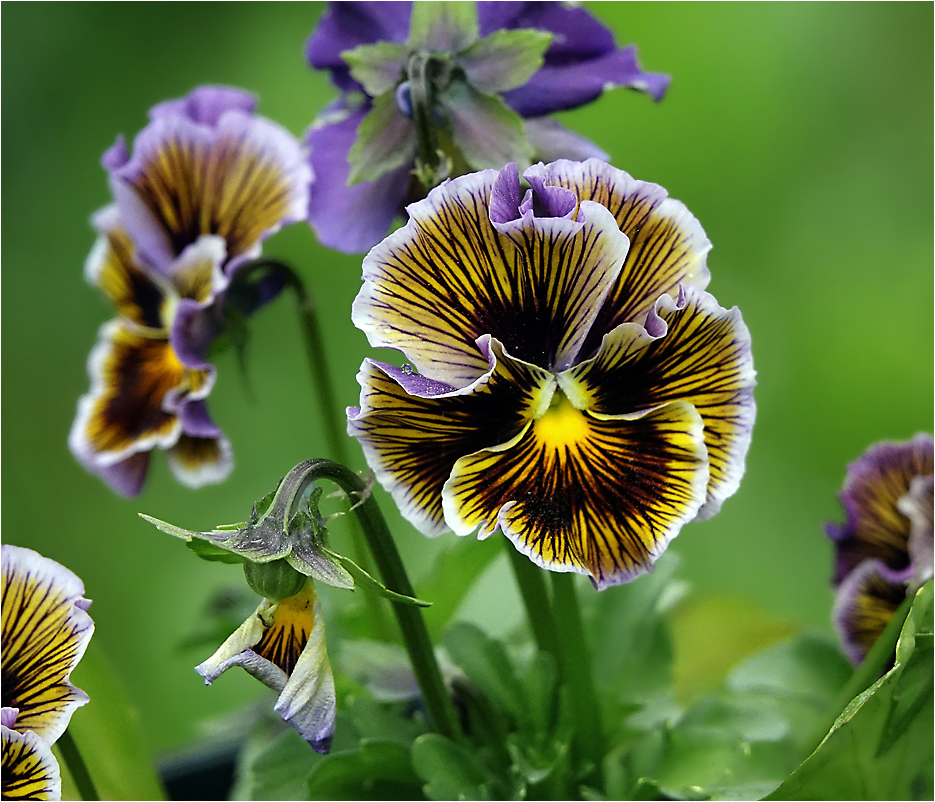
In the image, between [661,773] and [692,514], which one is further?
[661,773]

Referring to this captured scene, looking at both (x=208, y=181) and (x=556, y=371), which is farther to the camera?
(x=208, y=181)

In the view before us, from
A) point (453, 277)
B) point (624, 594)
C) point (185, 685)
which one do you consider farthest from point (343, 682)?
point (185, 685)

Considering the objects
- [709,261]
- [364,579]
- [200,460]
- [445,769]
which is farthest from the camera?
[709,261]

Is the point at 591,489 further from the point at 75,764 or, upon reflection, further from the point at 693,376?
the point at 75,764

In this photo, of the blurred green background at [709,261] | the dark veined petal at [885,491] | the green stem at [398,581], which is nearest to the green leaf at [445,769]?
the green stem at [398,581]

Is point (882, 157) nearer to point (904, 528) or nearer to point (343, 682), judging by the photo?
point (904, 528)

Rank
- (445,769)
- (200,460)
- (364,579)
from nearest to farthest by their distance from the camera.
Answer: (364,579), (445,769), (200,460)

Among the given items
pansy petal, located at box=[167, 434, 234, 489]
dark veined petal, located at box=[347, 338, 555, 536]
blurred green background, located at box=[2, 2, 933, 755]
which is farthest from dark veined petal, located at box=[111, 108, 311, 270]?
blurred green background, located at box=[2, 2, 933, 755]

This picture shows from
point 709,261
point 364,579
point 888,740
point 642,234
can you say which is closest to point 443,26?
point 642,234
